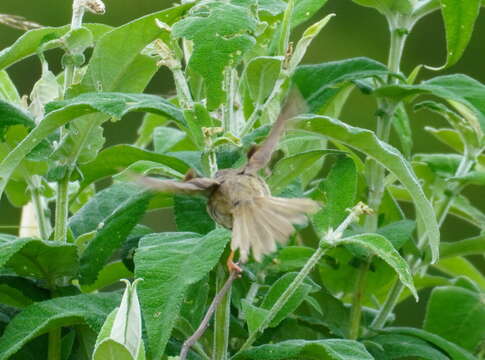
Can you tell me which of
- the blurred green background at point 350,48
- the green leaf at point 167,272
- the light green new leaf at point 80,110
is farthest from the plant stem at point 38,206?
the blurred green background at point 350,48

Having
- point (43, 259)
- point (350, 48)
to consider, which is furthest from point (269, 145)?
point (350, 48)

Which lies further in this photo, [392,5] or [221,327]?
[392,5]

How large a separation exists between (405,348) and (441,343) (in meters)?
0.05

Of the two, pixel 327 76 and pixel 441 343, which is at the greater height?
pixel 327 76

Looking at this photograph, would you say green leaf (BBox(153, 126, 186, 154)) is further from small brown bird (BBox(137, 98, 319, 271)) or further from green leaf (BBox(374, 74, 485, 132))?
small brown bird (BBox(137, 98, 319, 271))

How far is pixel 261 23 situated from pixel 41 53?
230 mm

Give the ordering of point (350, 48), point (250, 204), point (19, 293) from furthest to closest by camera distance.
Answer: point (350, 48) < point (19, 293) < point (250, 204)

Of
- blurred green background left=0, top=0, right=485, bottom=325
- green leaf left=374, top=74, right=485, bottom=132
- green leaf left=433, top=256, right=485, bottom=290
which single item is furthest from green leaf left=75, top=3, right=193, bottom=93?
blurred green background left=0, top=0, right=485, bottom=325

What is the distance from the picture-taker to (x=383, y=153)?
1050 millimetres

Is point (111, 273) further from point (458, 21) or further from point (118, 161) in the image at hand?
point (458, 21)

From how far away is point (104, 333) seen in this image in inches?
34.3

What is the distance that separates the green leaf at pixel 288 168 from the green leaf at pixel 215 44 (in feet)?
0.31

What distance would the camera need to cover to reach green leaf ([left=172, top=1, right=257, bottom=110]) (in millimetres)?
1042

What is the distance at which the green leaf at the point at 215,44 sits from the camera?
1.04 meters
